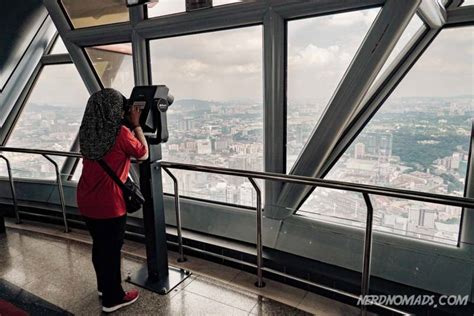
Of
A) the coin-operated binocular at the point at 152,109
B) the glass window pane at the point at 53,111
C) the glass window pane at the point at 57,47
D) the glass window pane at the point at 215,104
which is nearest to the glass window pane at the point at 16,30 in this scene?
the glass window pane at the point at 57,47

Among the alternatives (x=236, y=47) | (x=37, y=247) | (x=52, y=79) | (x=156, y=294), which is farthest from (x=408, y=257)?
(x=52, y=79)

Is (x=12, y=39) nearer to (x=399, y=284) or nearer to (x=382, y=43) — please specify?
(x=382, y=43)

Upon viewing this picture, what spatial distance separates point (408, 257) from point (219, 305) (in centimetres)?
137

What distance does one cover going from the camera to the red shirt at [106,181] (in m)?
1.94

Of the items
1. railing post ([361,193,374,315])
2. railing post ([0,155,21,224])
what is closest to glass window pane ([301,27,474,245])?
railing post ([361,193,374,315])

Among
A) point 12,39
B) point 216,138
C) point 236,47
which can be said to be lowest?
point 216,138

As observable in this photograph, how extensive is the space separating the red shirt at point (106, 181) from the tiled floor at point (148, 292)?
788 mm

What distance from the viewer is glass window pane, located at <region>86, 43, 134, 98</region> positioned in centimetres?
439

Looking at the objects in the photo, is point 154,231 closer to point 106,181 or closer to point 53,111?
point 106,181

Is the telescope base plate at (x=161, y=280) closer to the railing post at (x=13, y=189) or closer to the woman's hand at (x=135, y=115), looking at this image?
the woman's hand at (x=135, y=115)

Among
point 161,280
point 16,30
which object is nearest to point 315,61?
point 161,280

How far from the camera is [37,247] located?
313cm

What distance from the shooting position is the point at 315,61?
2975 millimetres

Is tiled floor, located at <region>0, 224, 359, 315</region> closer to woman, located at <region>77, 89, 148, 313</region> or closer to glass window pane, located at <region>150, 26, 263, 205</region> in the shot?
woman, located at <region>77, 89, 148, 313</region>
